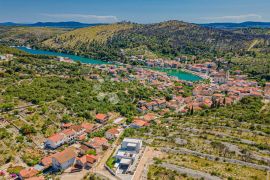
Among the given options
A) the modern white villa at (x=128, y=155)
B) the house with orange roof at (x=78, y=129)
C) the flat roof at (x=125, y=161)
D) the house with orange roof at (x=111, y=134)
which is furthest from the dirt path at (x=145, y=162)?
the house with orange roof at (x=78, y=129)

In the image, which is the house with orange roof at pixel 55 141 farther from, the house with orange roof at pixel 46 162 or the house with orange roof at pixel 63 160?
the house with orange roof at pixel 63 160

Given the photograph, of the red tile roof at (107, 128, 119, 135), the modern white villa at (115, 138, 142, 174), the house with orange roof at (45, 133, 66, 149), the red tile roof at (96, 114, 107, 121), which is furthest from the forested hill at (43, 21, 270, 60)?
the modern white villa at (115, 138, 142, 174)

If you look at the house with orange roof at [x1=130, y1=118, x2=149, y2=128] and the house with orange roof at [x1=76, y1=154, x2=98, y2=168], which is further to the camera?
the house with orange roof at [x1=130, y1=118, x2=149, y2=128]

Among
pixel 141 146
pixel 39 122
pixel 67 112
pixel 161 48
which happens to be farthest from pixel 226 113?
pixel 161 48

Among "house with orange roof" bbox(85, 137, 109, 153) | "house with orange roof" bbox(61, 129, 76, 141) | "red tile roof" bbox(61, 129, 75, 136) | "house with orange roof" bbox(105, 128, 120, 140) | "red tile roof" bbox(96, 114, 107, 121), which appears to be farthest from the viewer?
"red tile roof" bbox(96, 114, 107, 121)

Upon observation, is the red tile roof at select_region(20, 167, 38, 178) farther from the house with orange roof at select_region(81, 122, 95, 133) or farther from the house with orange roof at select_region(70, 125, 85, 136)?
the house with orange roof at select_region(81, 122, 95, 133)

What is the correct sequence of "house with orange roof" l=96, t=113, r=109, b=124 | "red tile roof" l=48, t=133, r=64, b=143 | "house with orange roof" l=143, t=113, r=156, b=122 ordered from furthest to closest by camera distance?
"house with orange roof" l=143, t=113, r=156, b=122 → "house with orange roof" l=96, t=113, r=109, b=124 → "red tile roof" l=48, t=133, r=64, b=143

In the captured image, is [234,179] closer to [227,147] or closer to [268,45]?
[227,147]
